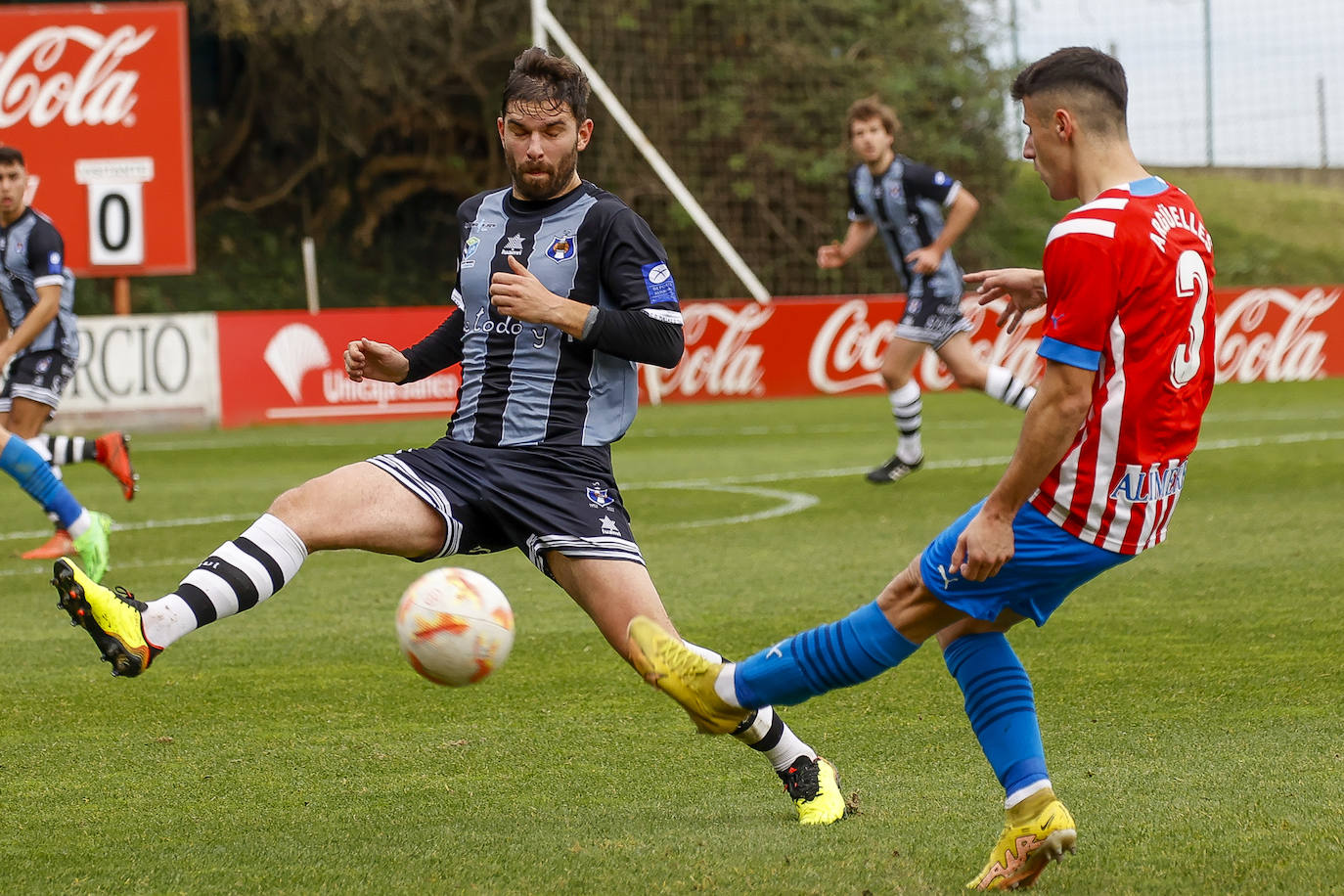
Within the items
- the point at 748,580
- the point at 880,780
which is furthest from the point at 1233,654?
the point at 748,580

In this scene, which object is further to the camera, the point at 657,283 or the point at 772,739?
the point at 657,283

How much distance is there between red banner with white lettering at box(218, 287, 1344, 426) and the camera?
17828 mm

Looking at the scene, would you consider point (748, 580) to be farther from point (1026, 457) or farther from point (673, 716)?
point (1026, 457)

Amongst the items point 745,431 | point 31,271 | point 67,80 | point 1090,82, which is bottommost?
point 745,431

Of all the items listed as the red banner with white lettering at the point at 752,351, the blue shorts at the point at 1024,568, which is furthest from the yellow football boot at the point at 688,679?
the red banner with white lettering at the point at 752,351

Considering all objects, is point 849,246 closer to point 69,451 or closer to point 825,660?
point 69,451

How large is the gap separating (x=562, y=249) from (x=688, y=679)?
4.35 ft

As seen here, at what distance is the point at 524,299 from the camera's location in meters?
3.95

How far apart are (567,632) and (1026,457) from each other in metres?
3.59

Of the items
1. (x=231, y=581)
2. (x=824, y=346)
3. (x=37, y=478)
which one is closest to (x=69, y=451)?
(x=37, y=478)

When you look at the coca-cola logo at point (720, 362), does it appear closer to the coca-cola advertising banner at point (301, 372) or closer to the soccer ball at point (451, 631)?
the coca-cola advertising banner at point (301, 372)

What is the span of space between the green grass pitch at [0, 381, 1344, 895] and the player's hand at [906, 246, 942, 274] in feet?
7.74

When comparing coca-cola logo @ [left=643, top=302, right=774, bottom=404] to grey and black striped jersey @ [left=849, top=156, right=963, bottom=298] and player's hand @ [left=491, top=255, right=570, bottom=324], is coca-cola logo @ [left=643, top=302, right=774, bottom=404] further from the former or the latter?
player's hand @ [left=491, top=255, right=570, bottom=324]

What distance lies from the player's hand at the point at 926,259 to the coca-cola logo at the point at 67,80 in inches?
459
